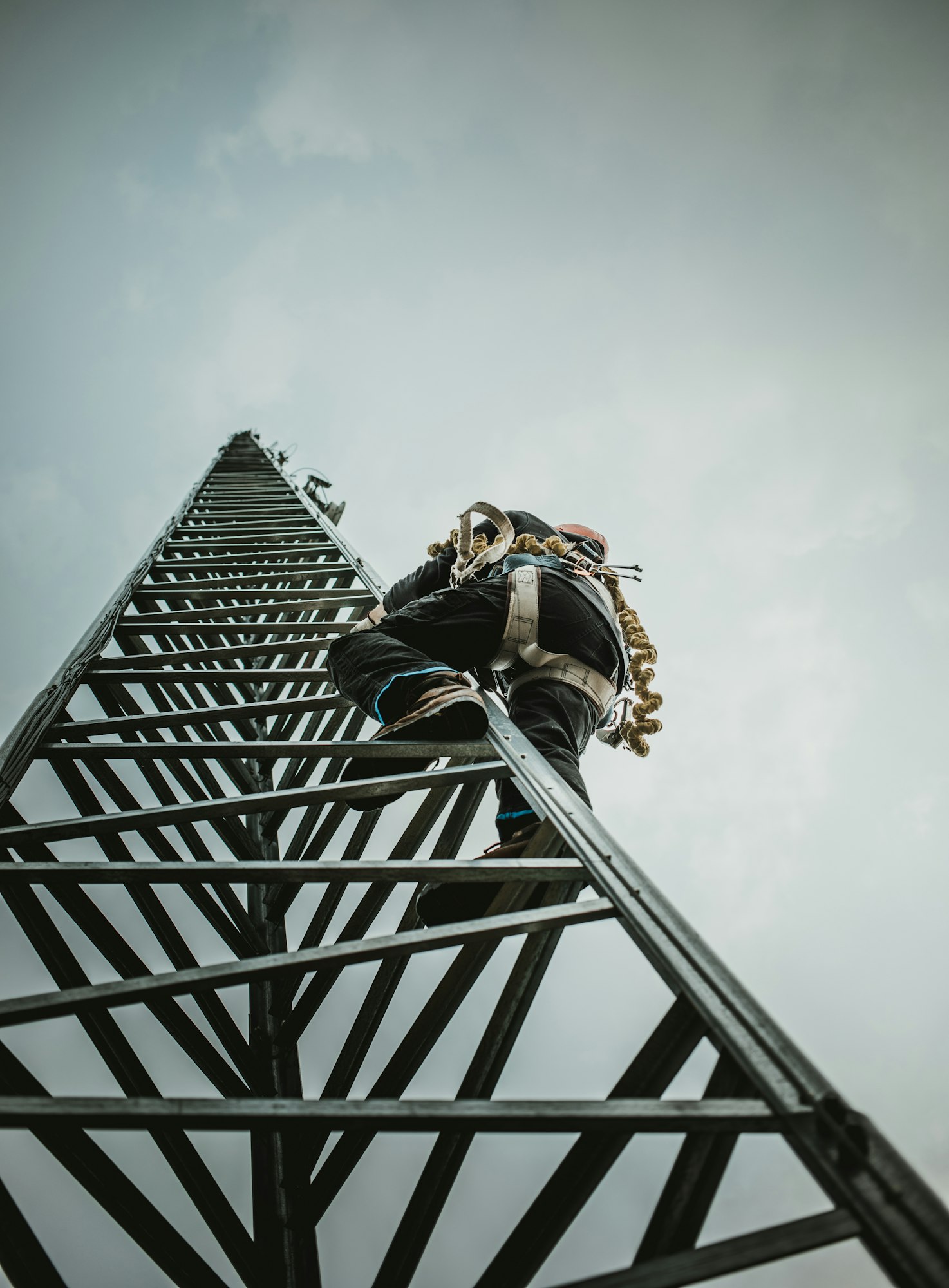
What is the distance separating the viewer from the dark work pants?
2607mm

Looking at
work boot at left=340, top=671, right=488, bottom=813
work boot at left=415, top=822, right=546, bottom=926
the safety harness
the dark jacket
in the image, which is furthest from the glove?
work boot at left=415, top=822, right=546, bottom=926

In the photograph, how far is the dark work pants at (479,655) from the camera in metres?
2.61


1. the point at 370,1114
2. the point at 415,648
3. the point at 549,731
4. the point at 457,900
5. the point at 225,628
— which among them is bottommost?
the point at 370,1114

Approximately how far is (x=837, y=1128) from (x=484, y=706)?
158 cm

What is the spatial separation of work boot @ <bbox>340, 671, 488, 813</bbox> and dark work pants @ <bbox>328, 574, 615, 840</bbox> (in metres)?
0.06

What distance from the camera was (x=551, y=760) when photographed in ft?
8.87

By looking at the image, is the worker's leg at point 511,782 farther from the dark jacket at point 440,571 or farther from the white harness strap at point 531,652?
→ the dark jacket at point 440,571

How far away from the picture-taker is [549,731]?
9.42ft

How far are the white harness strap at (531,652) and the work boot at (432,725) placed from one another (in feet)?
1.81

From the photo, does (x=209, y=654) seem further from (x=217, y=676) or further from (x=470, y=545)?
(x=470, y=545)

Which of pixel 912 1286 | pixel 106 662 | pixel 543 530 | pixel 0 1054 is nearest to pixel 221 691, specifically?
pixel 106 662

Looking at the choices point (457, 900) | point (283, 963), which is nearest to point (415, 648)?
point (457, 900)

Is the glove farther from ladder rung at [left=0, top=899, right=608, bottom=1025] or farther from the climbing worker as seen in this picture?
ladder rung at [left=0, top=899, right=608, bottom=1025]

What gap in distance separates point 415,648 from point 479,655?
282mm
